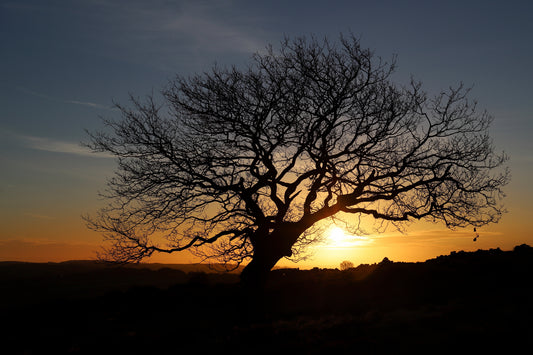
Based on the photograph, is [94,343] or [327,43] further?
[327,43]

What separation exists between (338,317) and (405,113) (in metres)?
7.79

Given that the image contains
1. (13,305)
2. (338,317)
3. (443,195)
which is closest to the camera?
(338,317)

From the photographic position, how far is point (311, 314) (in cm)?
1478

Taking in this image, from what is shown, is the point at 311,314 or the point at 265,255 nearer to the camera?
the point at 311,314

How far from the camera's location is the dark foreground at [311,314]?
33.6ft

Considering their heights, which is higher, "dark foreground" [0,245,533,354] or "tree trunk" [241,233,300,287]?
"tree trunk" [241,233,300,287]

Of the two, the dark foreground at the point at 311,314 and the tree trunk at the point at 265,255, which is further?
the tree trunk at the point at 265,255

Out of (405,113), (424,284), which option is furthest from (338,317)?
(405,113)

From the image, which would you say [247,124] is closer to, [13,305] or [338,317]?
[338,317]

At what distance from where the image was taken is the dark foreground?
10.2 m

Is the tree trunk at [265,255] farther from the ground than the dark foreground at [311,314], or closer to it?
farther from the ground

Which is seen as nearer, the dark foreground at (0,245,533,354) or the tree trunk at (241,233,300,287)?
the dark foreground at (0,245,533,354)

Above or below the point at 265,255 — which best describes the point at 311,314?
below

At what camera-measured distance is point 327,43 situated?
16.6 m
